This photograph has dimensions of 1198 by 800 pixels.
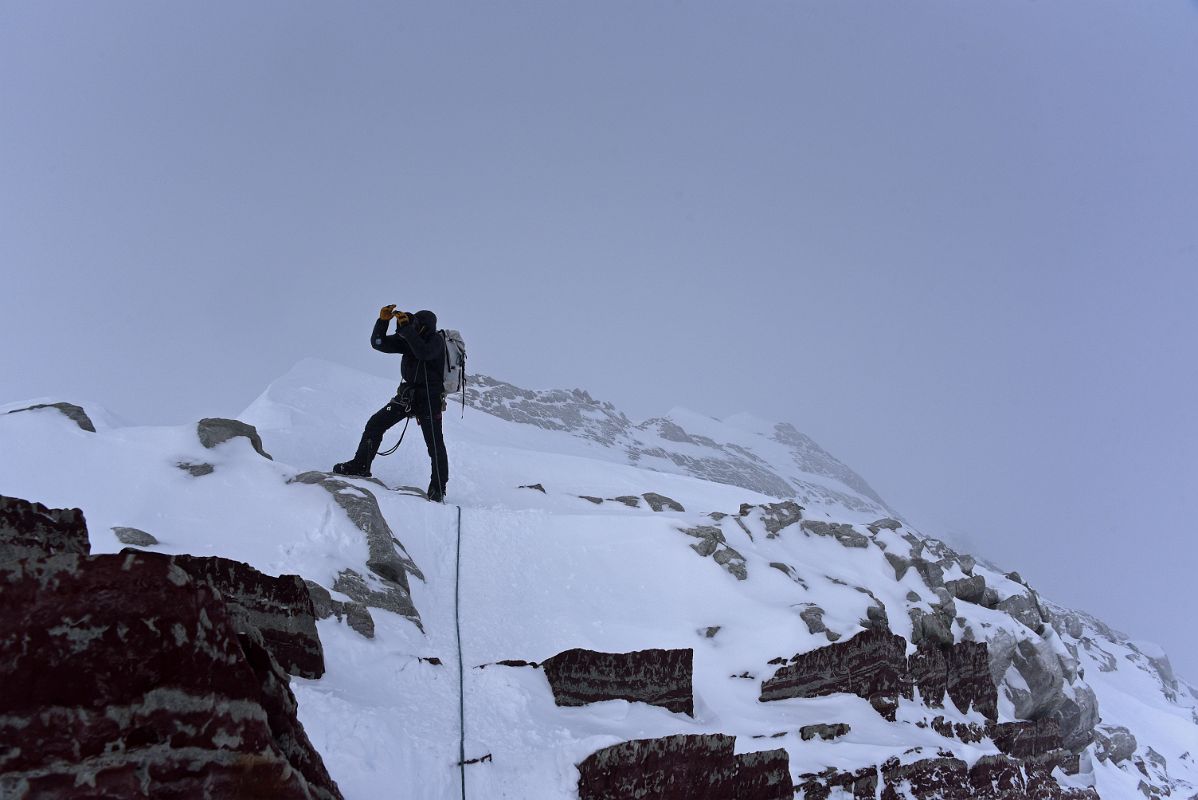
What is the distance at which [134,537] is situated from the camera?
6961mm

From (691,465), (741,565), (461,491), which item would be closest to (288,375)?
(461,491)

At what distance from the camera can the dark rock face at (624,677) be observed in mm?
6328

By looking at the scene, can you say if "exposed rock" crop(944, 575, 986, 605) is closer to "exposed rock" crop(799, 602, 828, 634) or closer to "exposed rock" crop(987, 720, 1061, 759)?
"exposed rock" crop(987, 720, 1061, 759)

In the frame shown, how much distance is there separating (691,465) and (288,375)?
48529 millimetres

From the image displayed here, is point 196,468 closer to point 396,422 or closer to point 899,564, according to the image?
point 396,422

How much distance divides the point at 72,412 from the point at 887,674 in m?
12.4

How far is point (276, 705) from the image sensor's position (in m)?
3.04

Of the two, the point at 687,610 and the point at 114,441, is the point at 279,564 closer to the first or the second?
the point at 114,441

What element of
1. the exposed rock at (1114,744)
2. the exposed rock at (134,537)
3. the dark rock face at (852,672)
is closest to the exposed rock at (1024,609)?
the exposed rock at (1114,744)

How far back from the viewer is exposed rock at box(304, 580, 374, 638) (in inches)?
251

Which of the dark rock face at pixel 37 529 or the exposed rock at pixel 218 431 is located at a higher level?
the dark rock face at pixel 37 529

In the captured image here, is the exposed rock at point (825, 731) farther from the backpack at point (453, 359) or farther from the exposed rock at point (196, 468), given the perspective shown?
the exposed rock at point (196, 468)

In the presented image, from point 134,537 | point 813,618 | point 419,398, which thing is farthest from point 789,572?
point 134,537

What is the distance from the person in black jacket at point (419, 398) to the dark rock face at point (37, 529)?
8.60m
